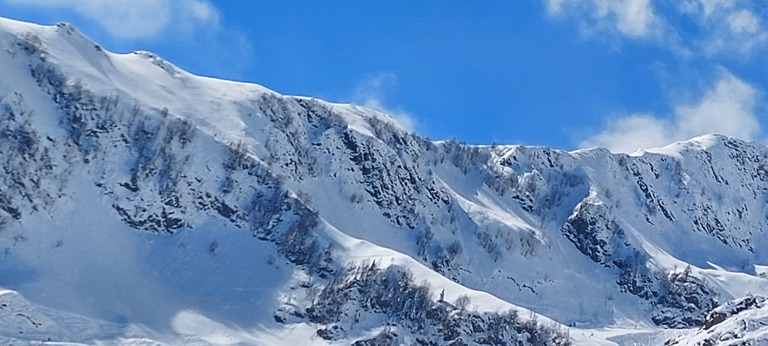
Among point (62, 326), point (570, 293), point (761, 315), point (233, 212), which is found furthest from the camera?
point (570, 293)

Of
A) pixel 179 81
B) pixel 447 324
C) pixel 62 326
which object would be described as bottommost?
pixel 62 326

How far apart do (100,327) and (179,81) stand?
255 feet

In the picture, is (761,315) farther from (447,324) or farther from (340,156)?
(340,156)

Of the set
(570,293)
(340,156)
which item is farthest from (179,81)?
(570,293)

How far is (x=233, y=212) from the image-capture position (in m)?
138

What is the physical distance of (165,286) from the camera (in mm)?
122250

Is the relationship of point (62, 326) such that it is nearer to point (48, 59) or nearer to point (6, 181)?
point (6, 181)

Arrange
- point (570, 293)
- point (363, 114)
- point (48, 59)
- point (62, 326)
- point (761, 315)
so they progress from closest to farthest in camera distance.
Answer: point (761, 315), point (62, 326), point (48, 59), point (570, 293), point (363, 114)

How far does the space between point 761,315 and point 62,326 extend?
80707 mm

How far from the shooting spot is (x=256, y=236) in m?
135

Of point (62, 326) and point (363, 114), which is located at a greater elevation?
point (363, 114)

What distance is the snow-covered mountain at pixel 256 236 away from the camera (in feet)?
383

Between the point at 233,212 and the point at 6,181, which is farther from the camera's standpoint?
the point at 233,212

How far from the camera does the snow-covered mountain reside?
383 feet
